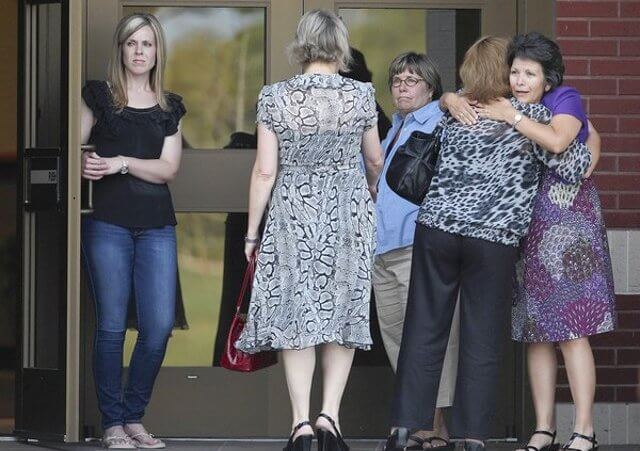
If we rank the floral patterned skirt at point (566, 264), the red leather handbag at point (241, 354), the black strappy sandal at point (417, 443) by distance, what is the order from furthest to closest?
the black strappy sandal at point (417, 443), the red leather handbag at point (241, 354), the floral patterned skirt at point (566, 264)

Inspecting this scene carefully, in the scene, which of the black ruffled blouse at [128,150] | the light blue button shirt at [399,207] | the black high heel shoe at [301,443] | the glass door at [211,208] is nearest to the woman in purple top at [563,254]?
the light blue button shirt at [399,207]

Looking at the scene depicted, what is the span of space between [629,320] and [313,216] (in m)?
1.72

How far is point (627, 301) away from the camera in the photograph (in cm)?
647

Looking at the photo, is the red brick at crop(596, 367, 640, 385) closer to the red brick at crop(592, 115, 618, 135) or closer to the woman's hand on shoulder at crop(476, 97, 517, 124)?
the red brick at crop(592, 115, 618, 135)

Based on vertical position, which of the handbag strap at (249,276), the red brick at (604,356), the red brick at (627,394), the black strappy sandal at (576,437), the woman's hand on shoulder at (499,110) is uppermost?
the woman's hand on shoulder at (499,110)

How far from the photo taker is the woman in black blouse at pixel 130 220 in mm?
6246

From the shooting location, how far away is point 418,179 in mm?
5691

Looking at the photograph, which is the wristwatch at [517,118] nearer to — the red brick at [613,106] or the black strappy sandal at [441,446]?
the red brick at [613,106]

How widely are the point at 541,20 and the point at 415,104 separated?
0.78 meters

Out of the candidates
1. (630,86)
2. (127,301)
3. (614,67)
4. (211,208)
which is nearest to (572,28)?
(614,67)

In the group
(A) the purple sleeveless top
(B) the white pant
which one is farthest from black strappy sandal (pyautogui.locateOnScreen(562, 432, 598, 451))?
(A) the purple sleeveless top

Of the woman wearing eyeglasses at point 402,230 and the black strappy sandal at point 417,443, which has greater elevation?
the woman wearing eyeglasses at point 402,230

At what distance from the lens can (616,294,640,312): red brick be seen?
6.46 meters

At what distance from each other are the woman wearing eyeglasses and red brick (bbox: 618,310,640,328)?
84cm
